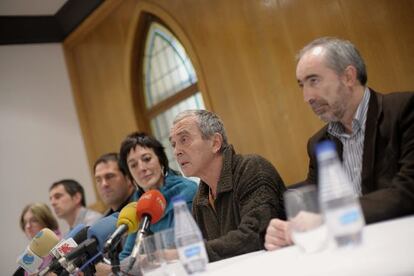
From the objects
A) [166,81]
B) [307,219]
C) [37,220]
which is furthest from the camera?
[166,81]

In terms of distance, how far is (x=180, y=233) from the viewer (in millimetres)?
1361

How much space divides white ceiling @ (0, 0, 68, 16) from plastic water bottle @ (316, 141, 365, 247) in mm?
4864

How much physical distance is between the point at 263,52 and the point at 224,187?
71.9 inches

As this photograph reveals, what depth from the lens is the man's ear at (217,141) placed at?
232 centimetres

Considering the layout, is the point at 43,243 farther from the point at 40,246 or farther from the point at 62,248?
the point at 62,248

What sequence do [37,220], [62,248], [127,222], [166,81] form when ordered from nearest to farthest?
[127,222]
[62,248]
[37,220]
[166,81]

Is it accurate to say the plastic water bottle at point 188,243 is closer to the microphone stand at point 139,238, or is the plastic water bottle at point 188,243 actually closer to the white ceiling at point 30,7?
the microphone stand at point 139,238

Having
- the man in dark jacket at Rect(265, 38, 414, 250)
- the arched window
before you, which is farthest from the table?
the arched window

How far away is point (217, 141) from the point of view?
2.34 meters

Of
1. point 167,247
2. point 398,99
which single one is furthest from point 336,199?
point 398,99

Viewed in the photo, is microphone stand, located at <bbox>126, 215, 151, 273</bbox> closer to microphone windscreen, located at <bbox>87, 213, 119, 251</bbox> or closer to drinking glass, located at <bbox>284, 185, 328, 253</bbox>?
microphone windscreen, located at <bbox>87, 213, 119, 251</bbox>

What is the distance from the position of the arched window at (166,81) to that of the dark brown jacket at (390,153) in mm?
2861

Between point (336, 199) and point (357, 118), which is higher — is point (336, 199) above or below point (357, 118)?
below

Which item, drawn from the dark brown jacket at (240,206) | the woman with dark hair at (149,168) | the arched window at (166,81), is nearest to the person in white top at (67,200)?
the arched window at (166,81)
